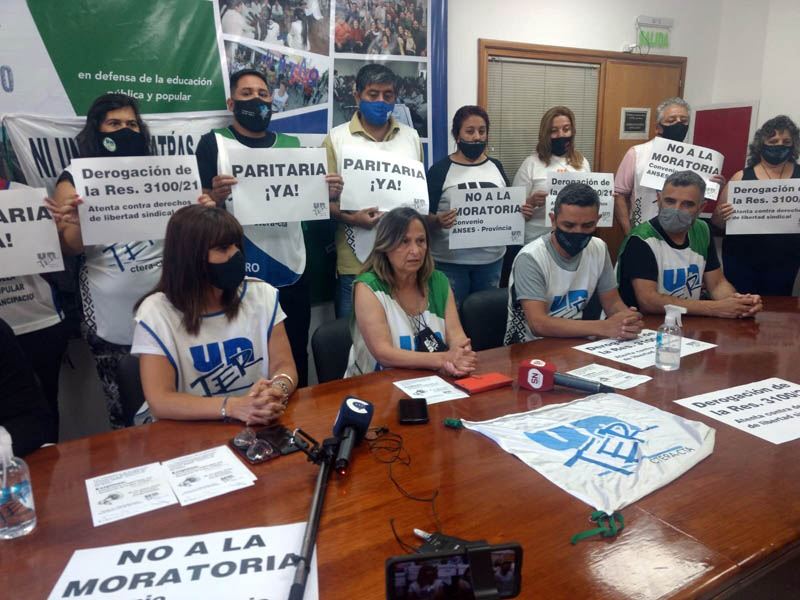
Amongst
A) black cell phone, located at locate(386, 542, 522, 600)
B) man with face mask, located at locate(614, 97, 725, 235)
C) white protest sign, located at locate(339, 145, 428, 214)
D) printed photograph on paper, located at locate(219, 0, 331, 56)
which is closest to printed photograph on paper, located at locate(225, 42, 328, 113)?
printed photograph on paper, located at locate(219, 0, 331, 56)

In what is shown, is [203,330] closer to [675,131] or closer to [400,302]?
[400,302]

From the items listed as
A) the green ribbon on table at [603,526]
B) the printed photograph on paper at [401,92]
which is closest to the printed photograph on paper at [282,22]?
the printed photograph on paper at [401,92]

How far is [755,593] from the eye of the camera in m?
1.27

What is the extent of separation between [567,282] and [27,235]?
2.38m

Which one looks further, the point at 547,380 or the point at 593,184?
the point at 593,184

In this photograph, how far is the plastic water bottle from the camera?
3.78 ft

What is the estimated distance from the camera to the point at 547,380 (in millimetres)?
1867

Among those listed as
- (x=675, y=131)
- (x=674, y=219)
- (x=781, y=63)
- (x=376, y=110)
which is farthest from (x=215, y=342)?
(x=781, y=63)

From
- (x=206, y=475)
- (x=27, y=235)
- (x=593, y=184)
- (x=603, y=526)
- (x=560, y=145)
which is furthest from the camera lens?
(x=560, y=145)

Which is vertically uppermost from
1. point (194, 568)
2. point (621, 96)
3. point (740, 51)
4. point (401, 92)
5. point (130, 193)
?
point (740, 51)

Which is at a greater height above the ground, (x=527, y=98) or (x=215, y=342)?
(x=527, y=98)

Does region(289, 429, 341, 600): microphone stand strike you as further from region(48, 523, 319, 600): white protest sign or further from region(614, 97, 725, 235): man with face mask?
region(614, 97, 725, 235): man with face mask

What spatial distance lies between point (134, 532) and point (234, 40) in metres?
3.08

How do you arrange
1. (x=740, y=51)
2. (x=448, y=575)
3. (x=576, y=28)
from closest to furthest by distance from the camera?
(x=448, y=575), (x=576, y=28), (x=740, y=51)
